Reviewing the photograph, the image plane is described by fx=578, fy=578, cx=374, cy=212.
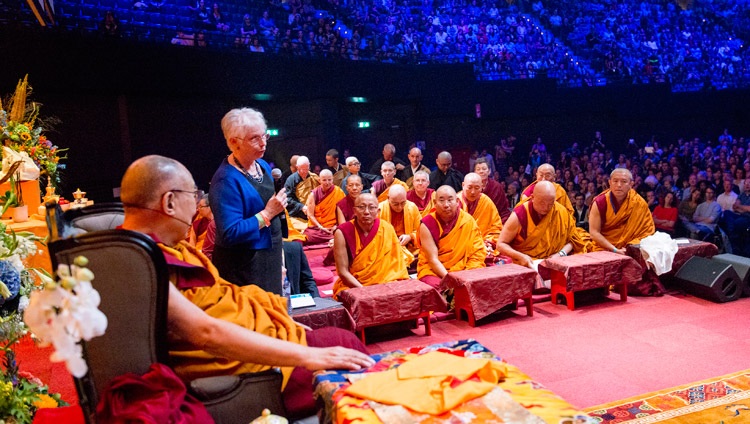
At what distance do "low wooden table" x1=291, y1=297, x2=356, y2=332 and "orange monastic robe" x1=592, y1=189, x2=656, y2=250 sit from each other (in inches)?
143

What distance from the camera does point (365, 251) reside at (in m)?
5.45

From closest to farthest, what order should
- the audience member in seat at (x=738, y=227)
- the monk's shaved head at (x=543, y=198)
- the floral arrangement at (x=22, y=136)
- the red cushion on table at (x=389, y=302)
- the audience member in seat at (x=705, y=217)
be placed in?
1. the red cushion on table at (x=389, y=302)
2. the floral arrangement at (x=22, y=136)
3. the monk's shaved head at (x=543, y=198)
4. the audience member in seat at (x=738, y=227)
5. the audience member in seat at (x=705, y=217)

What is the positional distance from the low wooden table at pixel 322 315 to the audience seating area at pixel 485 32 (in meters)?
8.26

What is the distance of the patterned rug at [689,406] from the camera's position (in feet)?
11.0

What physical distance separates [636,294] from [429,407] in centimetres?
508

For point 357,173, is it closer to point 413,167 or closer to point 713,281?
point 413,167

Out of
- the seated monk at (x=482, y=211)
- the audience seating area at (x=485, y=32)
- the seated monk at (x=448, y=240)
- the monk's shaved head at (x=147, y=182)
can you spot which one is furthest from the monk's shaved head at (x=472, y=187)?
the audience seating area at (x=485, y=32)

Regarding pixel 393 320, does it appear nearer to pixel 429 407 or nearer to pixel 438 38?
pixel 429 407

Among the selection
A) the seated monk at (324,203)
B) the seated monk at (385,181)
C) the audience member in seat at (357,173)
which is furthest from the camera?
the audience member in seat at (357,173)

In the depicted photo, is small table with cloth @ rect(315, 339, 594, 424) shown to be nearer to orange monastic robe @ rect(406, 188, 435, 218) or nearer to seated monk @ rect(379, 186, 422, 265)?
seated monk @ rect(379, 186, 422, 265)

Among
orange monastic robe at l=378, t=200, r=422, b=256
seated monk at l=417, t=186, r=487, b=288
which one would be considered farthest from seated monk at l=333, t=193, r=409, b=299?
orange monastic robe at l=378, t=200, r=422, b=256

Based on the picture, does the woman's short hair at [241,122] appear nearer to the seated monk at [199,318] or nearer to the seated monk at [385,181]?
the seated monk at [199,318]

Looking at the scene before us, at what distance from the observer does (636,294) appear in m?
6.08

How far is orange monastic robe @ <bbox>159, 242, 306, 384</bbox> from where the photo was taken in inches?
83.3
